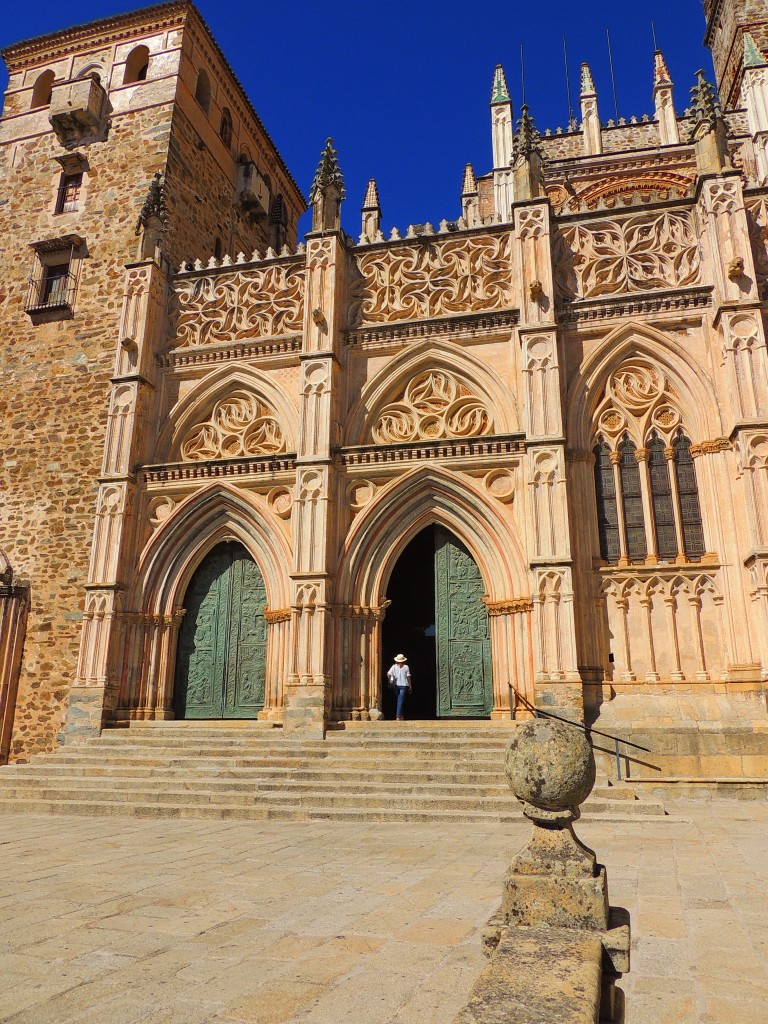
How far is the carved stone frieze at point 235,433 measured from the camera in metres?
15.8

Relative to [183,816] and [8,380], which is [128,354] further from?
[183,816]

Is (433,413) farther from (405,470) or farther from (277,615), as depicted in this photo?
(277,615)

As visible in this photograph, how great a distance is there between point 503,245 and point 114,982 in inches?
591

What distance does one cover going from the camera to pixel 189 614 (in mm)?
15430

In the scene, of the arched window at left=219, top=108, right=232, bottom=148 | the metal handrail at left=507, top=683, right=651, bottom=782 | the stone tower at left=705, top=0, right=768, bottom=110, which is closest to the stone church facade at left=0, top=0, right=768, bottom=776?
the metal handrail at left=507, top=683, right=651, bottom=782

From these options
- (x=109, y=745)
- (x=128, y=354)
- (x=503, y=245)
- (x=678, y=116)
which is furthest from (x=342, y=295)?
(x=678, y=116)

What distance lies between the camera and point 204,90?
22.0 m

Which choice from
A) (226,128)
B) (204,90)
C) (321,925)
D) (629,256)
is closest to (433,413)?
(629,256)

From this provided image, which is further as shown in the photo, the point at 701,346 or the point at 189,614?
the point at 189,614

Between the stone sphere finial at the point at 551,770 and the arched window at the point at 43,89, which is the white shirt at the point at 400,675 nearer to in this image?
the stone sphere finial at the point at 551,770

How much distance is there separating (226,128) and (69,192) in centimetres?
576

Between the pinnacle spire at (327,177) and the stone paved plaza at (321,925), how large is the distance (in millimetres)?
13801

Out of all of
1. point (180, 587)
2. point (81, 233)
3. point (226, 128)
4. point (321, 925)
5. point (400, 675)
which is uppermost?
point (226, 128)

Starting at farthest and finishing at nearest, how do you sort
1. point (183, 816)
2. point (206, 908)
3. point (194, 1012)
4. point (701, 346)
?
point (701, 346) → point (183, 816) → point (206, 908) → point (194, 1012)
